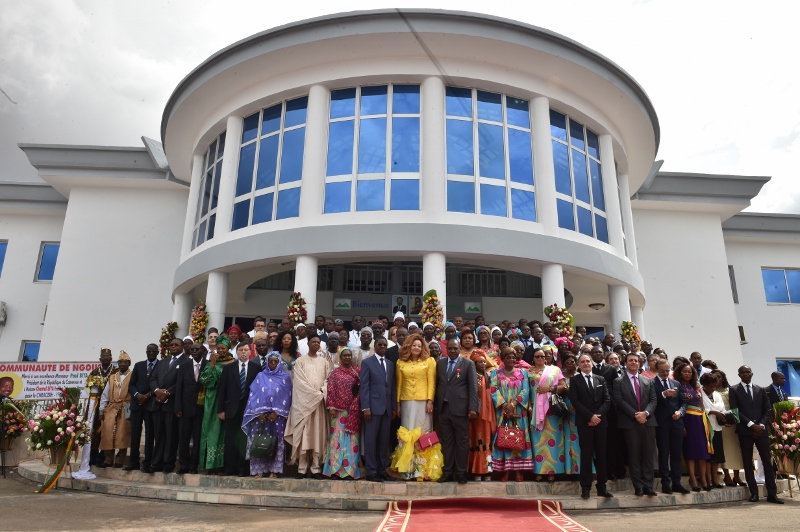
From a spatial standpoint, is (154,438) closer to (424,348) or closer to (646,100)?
(424,348)

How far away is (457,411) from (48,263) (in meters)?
17.8

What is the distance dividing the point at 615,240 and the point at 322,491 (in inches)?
401

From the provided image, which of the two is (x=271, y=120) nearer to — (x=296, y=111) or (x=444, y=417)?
(x=296, y=111)

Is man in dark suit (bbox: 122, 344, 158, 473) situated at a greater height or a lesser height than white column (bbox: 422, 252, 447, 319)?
lesser

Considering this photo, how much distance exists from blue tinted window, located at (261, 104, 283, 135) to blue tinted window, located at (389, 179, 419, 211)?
348 centimetres

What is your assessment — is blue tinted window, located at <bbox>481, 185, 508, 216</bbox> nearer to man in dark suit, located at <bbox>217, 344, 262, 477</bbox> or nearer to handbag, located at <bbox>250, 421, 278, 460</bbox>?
man in dark suit, located at <bbox>217, 344, 262, 477</bbox>

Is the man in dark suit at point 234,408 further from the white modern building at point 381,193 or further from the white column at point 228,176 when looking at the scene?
the white column at point 228,176

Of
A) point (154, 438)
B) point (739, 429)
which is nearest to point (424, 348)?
point (154, 438)

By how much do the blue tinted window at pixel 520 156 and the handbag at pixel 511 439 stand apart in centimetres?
694

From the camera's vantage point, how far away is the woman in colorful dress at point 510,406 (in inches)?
263

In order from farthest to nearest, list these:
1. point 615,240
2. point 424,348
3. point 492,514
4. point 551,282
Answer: point 615,240 → point 551,282 → point 424,348 → point 492,514

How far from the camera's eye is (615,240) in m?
13.7

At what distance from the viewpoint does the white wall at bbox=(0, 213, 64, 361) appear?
18.0m

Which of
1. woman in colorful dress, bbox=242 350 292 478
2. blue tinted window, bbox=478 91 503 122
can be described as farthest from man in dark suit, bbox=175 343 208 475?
blue tinted window, bbox=478 91 503 122
